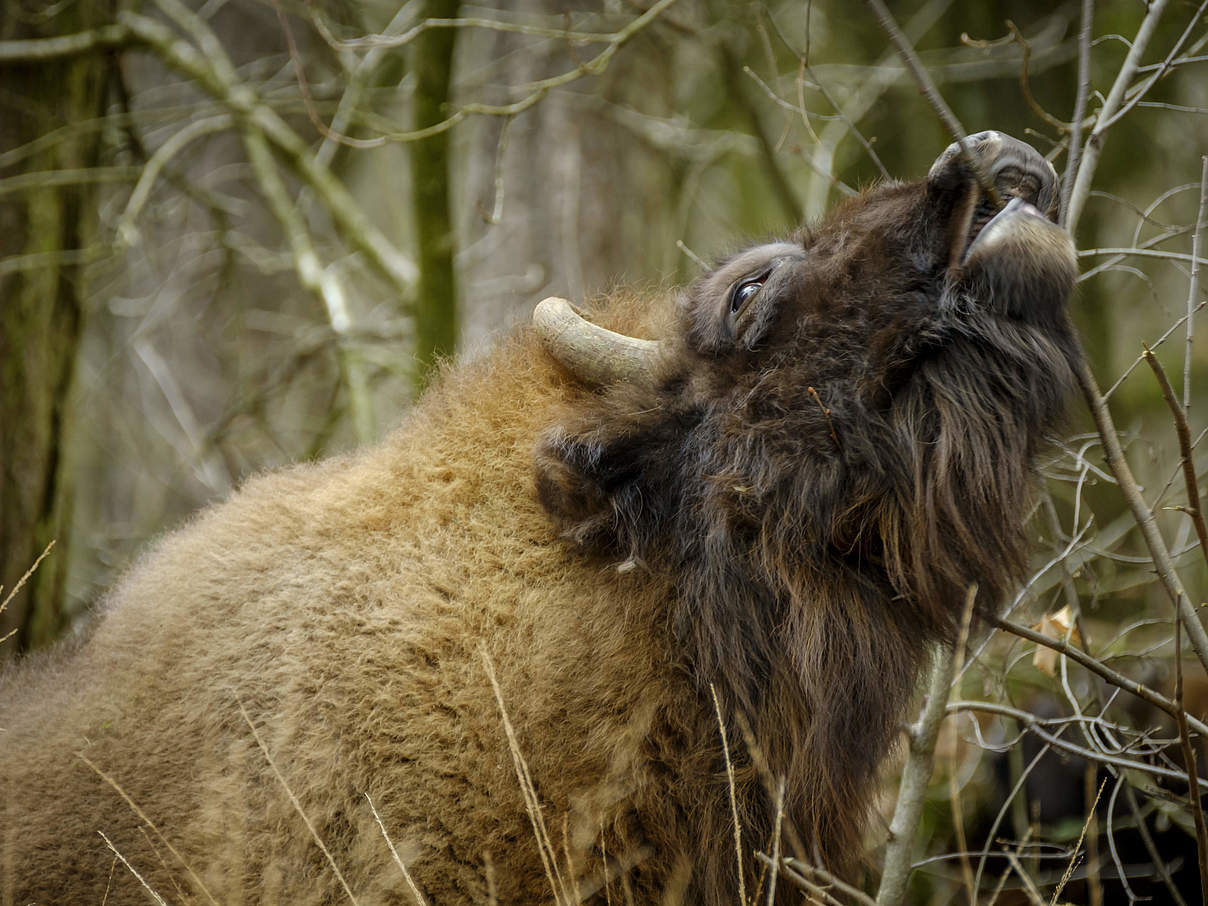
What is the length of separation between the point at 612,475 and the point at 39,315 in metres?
3.70

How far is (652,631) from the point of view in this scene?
2.82m

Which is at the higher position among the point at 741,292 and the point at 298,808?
the point at 741,292

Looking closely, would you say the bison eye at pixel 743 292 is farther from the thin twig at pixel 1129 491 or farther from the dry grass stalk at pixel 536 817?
the dry grass stalk at pixel 536 817

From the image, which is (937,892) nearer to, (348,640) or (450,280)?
(348,640)

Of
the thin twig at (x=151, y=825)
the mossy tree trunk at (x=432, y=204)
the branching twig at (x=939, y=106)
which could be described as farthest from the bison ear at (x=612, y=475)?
the mossy tree trunk at (x=432, y=204)

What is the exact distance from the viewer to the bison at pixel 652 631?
2.63 m

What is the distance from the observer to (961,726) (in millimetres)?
5199

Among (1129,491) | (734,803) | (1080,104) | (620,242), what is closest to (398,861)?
(734,803)

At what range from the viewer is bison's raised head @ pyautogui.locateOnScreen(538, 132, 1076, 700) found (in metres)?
2.61

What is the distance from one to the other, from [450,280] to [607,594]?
2944 millimetres

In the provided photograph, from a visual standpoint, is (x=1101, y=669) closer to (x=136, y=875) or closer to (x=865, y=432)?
(x=865, y=432)

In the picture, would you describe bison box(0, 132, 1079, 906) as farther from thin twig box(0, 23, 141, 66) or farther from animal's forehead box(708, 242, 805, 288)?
thin twig box(0, 23, 141, 66)

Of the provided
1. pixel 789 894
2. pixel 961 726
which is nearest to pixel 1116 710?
pixel 961 726

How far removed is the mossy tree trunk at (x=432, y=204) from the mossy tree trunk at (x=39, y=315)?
1640 millimetres
